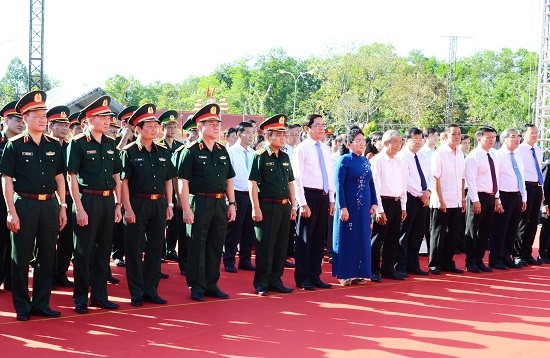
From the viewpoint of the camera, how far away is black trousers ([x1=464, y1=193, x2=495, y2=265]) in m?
8.95

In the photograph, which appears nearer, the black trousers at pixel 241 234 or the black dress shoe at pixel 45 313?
the black dress shoe at pixel 45 313

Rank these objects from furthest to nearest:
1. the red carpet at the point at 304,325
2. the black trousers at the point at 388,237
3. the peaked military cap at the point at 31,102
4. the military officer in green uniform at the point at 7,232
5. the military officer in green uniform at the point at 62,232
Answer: the black trousers at the point at 388,237, the military officer in green uniform at the point at 62,232, the military officer in green uniform at the point at 7,232, the peaked military cap at the point at 31,102, the red carpet at the point at 304,325

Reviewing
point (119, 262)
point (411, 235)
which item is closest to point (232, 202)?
point (119, 262)

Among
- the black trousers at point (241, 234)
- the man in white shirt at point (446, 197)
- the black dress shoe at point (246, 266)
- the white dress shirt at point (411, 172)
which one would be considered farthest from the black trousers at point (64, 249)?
the man in white shirt at point (446, 197)

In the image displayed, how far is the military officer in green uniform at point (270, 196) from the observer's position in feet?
23.2

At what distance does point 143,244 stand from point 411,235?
3.59 meters

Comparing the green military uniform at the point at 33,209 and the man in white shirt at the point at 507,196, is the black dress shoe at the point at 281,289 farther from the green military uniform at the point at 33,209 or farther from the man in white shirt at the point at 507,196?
the man in white shirt at the point at 507,196

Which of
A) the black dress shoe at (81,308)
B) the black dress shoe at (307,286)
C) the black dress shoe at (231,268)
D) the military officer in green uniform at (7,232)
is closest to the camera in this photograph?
the black dress shoe at (81,308)

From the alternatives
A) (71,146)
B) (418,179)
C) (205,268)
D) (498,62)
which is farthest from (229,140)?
(498,62)

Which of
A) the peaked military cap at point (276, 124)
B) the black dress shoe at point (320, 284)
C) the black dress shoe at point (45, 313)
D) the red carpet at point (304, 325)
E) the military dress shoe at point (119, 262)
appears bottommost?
the red carpet at point (304, 325)

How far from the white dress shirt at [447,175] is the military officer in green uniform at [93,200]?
4119 millimetres

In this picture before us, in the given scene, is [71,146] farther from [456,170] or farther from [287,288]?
[456,170]

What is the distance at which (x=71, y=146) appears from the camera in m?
6.03

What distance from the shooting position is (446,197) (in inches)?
340
